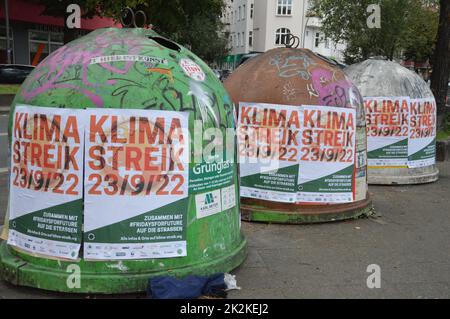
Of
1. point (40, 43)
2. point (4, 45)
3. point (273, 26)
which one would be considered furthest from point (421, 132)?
point (273, 26)

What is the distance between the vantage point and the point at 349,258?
4.64m

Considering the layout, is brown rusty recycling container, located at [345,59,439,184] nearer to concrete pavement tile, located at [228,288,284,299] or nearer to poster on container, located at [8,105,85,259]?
concrete pavement tile, located at [228,288,284,299]

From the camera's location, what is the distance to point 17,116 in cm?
383

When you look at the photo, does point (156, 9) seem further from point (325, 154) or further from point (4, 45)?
point (325, 154)

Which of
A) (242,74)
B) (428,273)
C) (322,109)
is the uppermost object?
(242,74)

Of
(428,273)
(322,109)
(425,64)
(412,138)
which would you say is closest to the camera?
(428,273)

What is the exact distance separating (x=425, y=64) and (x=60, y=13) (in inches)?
1838

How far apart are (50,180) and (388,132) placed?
19.2 feet

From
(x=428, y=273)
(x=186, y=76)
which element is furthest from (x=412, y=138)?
(x=186, y=76)

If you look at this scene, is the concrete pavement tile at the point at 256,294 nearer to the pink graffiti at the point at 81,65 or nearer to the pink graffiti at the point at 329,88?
the pink graffiti at the point at 81,65

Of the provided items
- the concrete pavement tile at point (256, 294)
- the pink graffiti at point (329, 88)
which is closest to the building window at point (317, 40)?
the pink graffiti at point (329, 88)

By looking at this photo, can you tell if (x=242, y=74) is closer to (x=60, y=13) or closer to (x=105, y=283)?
(x=105, y=283)

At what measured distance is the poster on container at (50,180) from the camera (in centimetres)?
356

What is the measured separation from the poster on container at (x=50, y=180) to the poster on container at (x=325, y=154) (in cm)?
280
